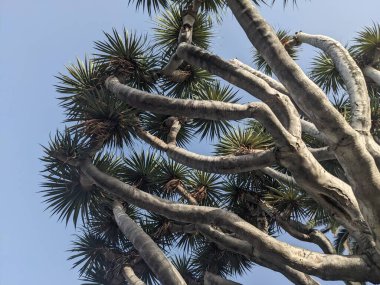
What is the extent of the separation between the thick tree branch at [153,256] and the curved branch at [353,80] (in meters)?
2.81

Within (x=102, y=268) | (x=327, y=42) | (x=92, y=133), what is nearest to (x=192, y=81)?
(x=92, y=133)

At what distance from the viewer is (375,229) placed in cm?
446

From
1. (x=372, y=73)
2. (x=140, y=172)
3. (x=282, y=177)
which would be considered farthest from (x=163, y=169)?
(x=372, y=73)

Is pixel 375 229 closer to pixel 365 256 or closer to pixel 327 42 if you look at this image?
pixel 365 256

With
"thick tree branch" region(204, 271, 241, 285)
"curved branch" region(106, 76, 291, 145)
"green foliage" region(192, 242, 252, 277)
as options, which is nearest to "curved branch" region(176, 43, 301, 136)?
"curved branch" region(106, 76, 291, 145)

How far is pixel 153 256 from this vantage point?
6184 mm

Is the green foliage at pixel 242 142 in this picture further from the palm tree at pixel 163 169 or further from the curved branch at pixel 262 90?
the curved branch at pixel 262 90

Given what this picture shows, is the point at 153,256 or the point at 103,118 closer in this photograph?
the point at 153,256

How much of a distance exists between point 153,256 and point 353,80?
350 cm

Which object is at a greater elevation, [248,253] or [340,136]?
[340,136]

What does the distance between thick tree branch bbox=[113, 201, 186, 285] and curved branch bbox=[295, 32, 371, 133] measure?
2806mm

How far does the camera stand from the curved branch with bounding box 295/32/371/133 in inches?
214

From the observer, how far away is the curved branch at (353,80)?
543cm

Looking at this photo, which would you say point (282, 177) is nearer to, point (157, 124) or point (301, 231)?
point (301, 231)
